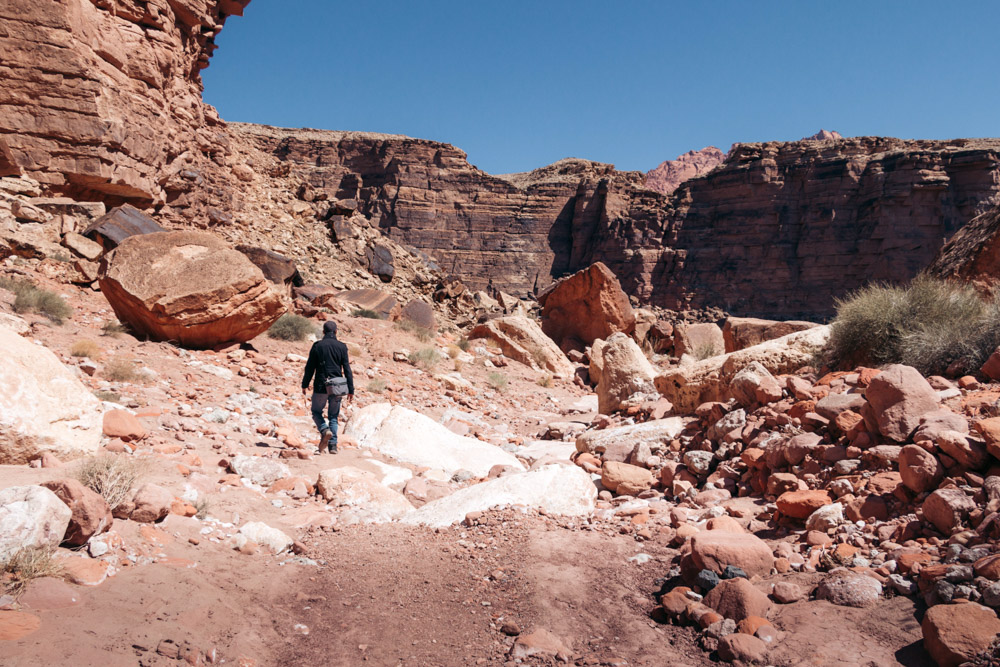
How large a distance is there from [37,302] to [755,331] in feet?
40.7

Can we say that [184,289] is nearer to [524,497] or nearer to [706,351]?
[524,497]

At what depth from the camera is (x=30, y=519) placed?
8.56 feet

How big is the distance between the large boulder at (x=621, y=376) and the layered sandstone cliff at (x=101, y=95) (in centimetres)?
1151

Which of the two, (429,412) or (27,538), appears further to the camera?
(429,412)

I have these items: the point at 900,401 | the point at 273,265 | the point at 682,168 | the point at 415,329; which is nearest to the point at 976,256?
the point at 900,401

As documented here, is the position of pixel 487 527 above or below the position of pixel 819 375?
below

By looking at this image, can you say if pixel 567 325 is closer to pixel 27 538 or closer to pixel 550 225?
pixel 27 538

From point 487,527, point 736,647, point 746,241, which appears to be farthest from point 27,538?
point 746,241

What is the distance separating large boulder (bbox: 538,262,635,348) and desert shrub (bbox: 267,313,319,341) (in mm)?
8814

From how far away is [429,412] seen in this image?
9148 mm

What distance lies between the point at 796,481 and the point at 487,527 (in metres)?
2.22

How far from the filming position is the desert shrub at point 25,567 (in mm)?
2387

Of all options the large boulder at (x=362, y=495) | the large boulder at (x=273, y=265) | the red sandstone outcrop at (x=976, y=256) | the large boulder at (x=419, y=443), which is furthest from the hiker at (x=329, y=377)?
the large boulder at (x=273, y=265)

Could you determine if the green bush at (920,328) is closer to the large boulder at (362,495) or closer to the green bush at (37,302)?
the large boulder at (362,495)
